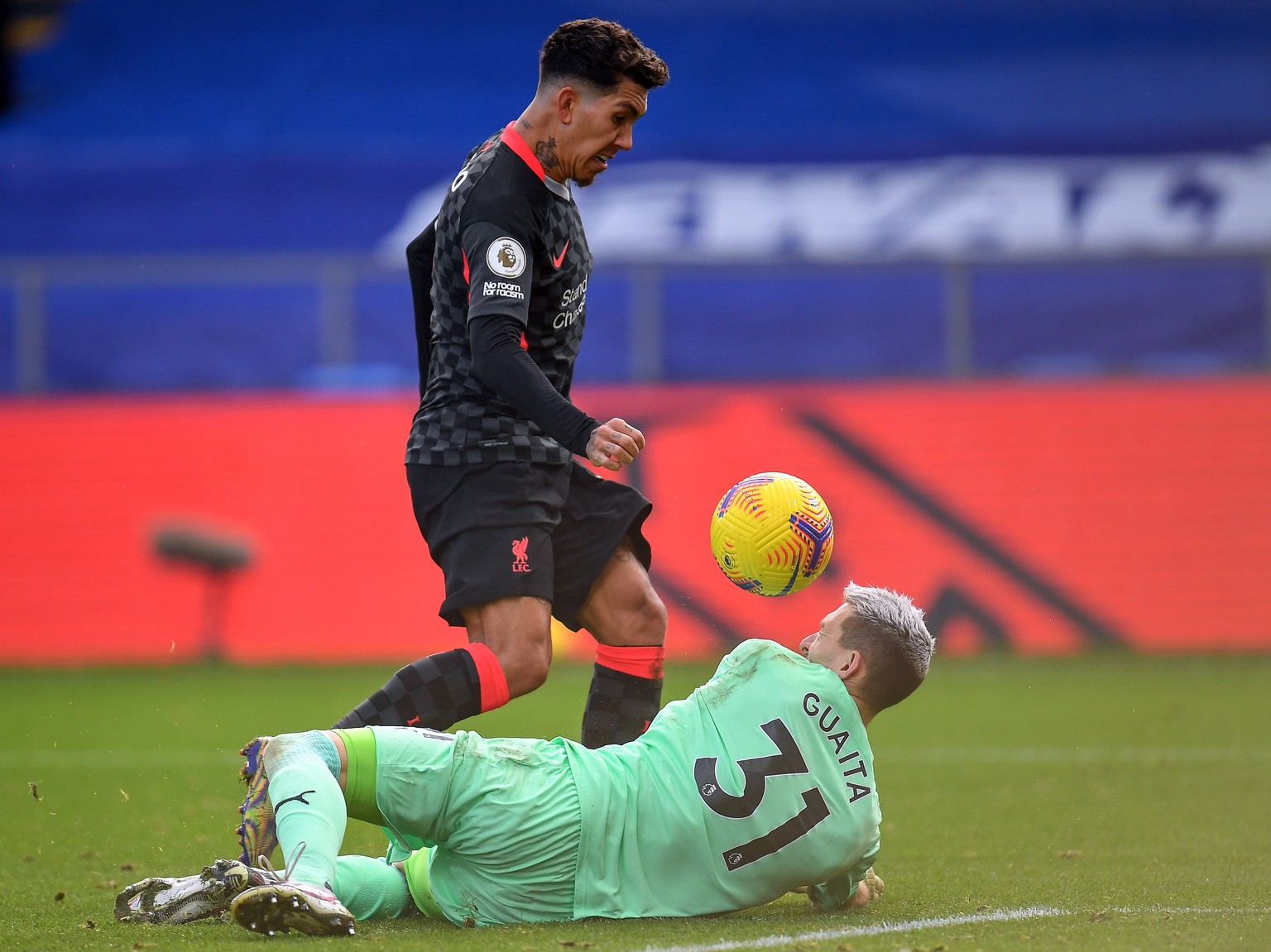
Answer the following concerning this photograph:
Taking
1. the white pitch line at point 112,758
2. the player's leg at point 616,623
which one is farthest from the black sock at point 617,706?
the white pitch line at point 112,758

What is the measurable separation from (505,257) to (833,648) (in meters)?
1.29

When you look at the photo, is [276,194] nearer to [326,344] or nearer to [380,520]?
[326,344]

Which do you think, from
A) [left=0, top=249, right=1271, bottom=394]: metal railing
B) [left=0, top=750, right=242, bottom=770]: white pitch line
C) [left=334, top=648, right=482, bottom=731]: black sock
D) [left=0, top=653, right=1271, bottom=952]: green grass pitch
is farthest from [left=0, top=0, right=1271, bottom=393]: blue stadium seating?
[left=334, top=648, right=482, bottom=731]: black sock

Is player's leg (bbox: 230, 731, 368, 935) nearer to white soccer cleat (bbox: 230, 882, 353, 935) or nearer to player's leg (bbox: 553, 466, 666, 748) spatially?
white soccer cleat (bbox: 230, 882, 353, 935)

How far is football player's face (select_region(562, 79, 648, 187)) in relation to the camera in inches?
172

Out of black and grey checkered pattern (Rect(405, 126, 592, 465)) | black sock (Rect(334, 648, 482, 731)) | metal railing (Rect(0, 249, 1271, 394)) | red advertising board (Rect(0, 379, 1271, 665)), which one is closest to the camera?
black sock (Rect(334, 648, 482, 731))

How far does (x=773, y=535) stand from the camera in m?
4.23

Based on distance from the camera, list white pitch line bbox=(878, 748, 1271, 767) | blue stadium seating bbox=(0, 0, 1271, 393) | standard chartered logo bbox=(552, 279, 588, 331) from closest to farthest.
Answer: standard chartered logo bbox=(552, 279, 588, 331), white pitch line bbox=(878, 748, 1271, 767), blue stadium seating bbox=(0, 0, 1271, 393)

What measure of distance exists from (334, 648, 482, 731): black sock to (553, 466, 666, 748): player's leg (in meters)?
0.52

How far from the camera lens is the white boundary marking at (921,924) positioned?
135 inches

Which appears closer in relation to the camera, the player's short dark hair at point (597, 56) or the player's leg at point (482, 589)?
the player's leg at point (482, 589)

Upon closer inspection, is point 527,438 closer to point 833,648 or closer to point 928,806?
point 833,648

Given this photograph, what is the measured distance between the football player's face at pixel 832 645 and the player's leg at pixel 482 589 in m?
0.74

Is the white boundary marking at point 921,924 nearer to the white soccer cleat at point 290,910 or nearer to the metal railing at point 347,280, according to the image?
the white soccer cleat at point 290,910
